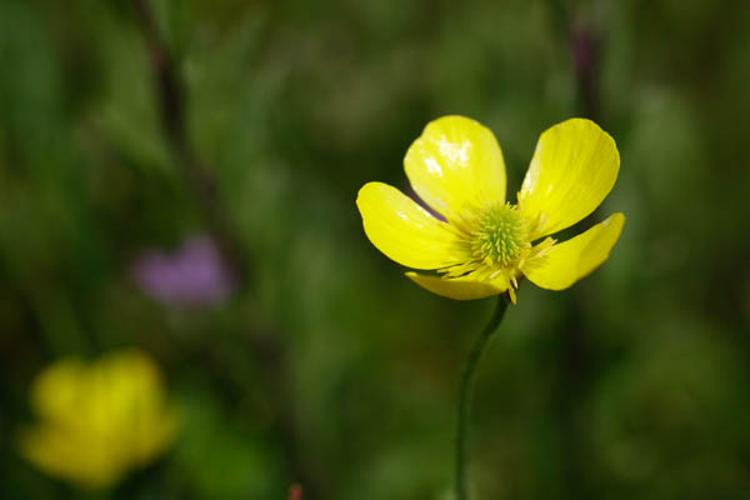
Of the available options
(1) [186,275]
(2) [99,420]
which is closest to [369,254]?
(1) [186,275]

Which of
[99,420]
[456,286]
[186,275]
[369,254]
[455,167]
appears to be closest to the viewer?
[456,286]

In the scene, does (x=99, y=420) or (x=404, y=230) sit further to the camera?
(x=99, y=420)

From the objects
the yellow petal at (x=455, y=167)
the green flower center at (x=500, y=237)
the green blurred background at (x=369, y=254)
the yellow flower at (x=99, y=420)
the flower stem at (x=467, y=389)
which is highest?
the green blurred background at (x=369, y=254)

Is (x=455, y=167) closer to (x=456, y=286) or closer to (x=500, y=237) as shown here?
(x=500, y=237)

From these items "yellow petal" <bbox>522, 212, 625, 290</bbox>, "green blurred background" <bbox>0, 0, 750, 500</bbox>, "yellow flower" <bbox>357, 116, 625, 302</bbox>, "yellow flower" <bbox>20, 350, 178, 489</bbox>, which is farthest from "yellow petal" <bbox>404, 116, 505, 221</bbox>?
"yellow flower" <bbox>20, 350, 178, 489</bbox>

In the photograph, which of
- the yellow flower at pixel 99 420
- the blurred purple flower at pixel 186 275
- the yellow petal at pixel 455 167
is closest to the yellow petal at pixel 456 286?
the yellow petal at pixel 455 167

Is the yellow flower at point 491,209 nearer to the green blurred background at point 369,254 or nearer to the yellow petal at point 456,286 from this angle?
the yellow petal at point 456,286

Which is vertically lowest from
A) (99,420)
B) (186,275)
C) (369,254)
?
(99,420)
